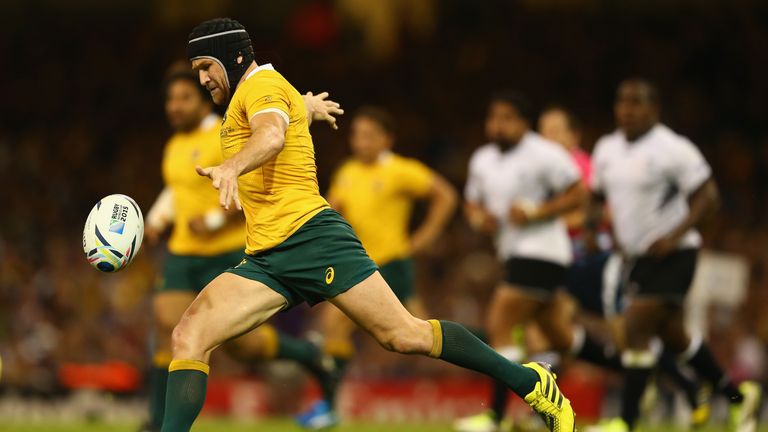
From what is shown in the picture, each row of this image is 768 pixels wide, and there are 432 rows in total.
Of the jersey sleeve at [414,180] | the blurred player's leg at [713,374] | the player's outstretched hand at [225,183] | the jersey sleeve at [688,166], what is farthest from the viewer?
the jersey sleeve at [414,180]

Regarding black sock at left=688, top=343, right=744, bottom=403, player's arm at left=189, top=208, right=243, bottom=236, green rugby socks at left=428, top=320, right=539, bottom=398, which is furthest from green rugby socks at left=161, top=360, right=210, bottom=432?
black sock at left=688, top=343, right=744, bottom=403

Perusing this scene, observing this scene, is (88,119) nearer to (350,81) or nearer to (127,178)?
(127,178)

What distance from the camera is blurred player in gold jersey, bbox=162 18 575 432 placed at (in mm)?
6457

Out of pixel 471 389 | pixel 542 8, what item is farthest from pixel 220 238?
pixel 542 8

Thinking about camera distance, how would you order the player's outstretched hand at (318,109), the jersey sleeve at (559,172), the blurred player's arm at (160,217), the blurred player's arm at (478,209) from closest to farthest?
the player's outstretched hand at (318,109) < the blurred player's arm at (160,217) < the jersey sleeve at (559,172) < the blurred player's arm at (478,209)

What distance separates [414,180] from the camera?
11.9 m

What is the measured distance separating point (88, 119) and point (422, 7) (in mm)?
6212

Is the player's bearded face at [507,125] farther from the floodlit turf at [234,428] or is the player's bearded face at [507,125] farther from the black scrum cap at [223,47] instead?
the black scrum cap at [223,47]

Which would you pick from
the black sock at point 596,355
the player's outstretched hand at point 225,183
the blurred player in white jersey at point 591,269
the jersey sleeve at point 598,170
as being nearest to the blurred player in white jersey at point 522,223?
the jersey sleeve at point 598,170

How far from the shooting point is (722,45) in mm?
22078

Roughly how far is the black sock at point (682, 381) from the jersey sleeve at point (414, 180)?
2630 mm

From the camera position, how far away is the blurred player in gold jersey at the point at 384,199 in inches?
458

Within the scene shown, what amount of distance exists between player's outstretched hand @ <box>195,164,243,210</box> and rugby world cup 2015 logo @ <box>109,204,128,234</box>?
1.08 metres

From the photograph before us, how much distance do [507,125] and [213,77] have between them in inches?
161
